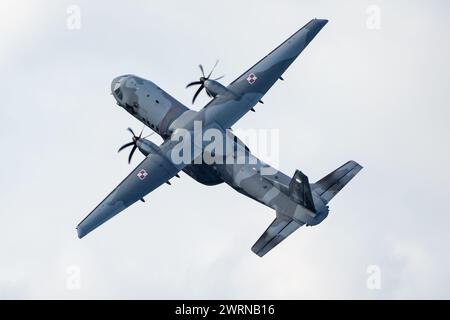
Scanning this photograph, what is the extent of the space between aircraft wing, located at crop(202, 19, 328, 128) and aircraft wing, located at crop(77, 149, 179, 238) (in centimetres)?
583

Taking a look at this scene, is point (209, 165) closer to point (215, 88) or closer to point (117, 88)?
point (215, 88)

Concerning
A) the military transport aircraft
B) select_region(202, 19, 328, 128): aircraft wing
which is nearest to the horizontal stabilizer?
the military transport aircraft

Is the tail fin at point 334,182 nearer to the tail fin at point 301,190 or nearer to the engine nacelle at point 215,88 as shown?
the tail fin at point 301,190

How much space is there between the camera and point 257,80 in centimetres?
8119

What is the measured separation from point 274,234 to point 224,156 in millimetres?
8300

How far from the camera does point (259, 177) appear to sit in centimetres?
7494

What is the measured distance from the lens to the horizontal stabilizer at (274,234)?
232 ft

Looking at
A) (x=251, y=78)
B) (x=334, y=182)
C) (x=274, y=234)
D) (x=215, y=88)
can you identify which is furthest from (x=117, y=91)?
(x=334, y=182)

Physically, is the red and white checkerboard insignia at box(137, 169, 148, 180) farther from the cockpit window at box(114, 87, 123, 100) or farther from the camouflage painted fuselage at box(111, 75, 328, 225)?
the cockpit window at box(114, 87, 123, 100)

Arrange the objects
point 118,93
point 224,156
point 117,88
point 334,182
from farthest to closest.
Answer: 1. point 117,88
2. point 118,93
3. point 224,156
4. point 334,182

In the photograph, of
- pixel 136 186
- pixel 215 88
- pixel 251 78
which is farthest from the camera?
pixel 251 78

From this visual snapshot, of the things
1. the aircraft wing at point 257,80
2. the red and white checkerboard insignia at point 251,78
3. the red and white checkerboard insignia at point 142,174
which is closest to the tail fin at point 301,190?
the aircraft wing at point 257,80

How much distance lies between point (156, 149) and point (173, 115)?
482 cm

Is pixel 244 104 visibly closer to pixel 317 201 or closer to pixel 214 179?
pixel 214 179
